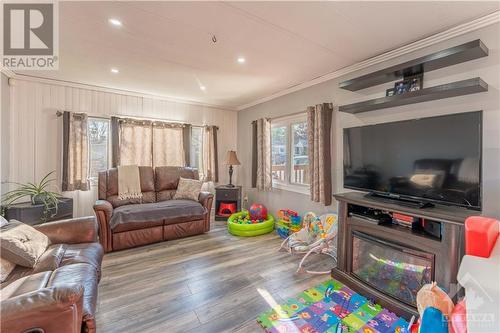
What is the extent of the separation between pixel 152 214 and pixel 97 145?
1702 mm

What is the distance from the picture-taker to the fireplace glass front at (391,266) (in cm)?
185

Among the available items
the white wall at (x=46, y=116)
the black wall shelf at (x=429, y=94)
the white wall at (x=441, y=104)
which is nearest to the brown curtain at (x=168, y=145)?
the white wall at (x=46, y=116)

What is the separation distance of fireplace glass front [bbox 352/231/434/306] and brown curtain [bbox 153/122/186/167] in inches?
135

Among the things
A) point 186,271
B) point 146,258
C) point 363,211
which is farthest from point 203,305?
point 363,211

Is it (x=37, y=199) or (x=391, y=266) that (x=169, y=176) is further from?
(x=391, y=266)

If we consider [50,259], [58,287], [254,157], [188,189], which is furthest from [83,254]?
[254,157]

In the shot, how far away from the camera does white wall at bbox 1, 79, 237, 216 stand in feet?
10.5

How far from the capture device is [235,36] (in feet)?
7.11

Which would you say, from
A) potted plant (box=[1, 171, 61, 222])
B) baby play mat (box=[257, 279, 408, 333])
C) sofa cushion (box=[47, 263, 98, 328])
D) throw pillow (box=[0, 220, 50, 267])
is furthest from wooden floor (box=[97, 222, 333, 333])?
potted plant (box=[1, 171, 61, 222])

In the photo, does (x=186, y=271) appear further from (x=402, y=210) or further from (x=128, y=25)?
(x=128, y=25)

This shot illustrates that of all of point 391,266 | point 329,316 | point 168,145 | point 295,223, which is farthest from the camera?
point 168,145

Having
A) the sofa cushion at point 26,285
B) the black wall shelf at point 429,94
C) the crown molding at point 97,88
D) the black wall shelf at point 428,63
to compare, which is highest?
the crown molding at point 97,88
